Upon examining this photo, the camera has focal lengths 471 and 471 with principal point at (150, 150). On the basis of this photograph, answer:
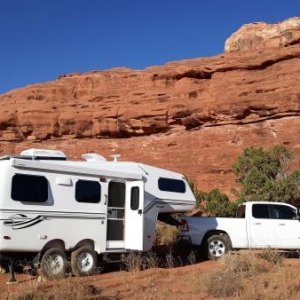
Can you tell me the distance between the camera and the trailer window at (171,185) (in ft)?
42.2

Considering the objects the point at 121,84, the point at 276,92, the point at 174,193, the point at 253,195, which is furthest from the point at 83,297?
the point at 121,84

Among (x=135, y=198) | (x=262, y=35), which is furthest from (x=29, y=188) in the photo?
(x=262, y=35)

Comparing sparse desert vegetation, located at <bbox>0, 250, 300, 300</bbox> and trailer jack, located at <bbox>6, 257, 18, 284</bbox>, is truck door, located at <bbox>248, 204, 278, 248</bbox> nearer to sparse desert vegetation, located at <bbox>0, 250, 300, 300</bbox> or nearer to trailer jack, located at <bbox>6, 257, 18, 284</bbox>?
sparse desert vegetation, located at <bbox>0, 250, 300, 300</bbox>

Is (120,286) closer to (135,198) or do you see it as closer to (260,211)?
(135,198)

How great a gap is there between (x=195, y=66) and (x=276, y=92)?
899 cm

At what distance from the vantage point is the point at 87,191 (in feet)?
36.6

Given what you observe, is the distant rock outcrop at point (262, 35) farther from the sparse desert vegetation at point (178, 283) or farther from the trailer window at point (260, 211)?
the sparse desert vegetation at point (178, 283)

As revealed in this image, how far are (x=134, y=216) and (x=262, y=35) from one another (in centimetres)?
4651

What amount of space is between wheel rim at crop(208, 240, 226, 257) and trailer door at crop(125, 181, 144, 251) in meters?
3.00

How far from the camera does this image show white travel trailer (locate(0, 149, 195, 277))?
32.5 ft

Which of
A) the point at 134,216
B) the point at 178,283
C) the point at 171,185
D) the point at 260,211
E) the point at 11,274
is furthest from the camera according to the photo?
the point at 260,211

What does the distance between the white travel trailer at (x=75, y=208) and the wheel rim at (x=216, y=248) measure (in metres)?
1.78

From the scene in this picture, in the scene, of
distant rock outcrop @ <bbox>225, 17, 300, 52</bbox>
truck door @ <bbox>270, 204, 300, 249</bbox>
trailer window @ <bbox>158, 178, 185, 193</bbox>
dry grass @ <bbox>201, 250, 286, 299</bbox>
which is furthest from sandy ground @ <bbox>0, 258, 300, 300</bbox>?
distant rock outcrop @ <bbox>225, 17, 300, 52</bbox>

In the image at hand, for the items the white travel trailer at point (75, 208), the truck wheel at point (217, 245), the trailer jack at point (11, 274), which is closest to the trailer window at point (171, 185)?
the white travel trailer at point (75, 208)
